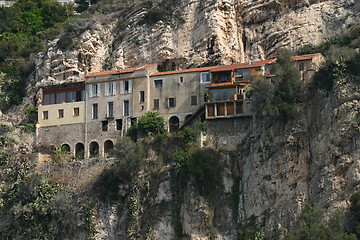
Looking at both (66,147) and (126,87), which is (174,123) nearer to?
Result: (126,87)

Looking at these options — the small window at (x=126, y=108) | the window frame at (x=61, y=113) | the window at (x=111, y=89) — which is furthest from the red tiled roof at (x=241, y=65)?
the window frame at (x=61, y=113)

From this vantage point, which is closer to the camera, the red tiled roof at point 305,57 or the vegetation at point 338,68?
the vegetation at point 338,68

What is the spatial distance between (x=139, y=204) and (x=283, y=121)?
37.5 feet

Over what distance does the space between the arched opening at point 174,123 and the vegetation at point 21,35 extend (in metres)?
15.5

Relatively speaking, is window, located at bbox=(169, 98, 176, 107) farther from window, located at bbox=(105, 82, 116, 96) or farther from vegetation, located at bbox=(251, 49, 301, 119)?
vegetation, located at bbox=(251, 49, 301, 119)

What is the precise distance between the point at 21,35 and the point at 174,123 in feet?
85.7

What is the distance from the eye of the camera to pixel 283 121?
216 ft

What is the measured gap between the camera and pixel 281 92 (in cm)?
6538

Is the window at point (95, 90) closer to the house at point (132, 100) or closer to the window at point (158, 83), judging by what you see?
the house at point (132, 100)

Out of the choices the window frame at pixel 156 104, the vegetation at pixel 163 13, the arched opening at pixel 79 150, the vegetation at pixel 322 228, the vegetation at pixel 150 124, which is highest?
the vegetation at pixel 163 13

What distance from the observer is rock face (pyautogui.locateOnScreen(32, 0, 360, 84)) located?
75625 mm

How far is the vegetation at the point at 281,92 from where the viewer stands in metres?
64.9

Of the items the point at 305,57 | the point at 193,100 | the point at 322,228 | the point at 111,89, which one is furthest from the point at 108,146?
the point at 322,228

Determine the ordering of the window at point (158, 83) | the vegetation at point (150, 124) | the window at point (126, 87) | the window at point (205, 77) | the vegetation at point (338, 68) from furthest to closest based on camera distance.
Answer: the window at point (126, 87)
the window at point (158, 83)
the window at point (205, 77)
the vegetation at point (150, 124)
the vegetation at point (338, 68)
